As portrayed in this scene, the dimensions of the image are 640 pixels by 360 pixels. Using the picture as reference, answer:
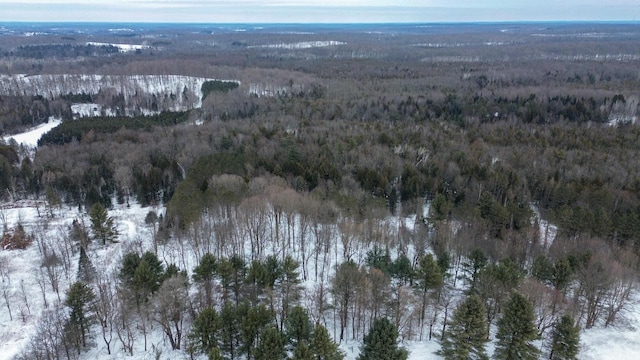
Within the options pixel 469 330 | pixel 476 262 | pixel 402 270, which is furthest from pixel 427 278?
pixel 476 262

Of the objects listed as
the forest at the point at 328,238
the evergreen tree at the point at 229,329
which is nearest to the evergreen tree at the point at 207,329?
the forest at the point at 328,238

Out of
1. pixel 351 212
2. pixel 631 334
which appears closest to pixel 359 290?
pixel 351 212

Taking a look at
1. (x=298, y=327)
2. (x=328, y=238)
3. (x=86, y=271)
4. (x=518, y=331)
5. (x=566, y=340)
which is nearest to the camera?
(x=518, y=331)

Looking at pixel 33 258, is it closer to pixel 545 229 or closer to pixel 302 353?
pixel 302 353

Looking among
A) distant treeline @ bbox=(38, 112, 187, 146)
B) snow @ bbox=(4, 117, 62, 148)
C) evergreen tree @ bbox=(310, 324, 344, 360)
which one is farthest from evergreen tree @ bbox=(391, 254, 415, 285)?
snow @ bbox=(4, 117, 62, 148)

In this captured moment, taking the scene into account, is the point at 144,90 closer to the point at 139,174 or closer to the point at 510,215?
the point at 139,174

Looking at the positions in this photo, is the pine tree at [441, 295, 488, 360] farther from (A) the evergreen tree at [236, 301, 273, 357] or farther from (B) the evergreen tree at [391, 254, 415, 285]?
(A) the evergreen tree at [236, 301, 273, 357]
